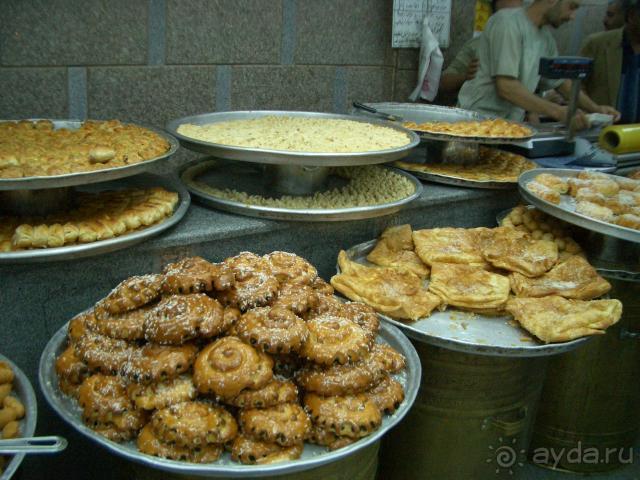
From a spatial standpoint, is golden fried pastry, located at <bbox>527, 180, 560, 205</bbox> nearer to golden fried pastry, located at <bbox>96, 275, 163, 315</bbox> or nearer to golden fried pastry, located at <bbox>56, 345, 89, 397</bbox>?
golden fried pastry, located at <bbox>96, 275, 163, 315</bbox>

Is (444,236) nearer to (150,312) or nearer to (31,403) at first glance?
(150,312)

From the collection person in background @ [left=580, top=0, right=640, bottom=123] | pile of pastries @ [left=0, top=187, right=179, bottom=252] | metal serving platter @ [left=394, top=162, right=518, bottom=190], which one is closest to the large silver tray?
pile of pastries @ [left=0, top=187, right=179, bottom=252]

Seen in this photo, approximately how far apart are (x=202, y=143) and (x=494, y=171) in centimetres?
189

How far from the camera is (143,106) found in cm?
375

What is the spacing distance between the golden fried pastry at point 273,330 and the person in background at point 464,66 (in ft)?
14.0

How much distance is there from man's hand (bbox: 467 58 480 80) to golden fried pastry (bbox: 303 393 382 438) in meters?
4.34

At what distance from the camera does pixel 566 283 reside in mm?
2578

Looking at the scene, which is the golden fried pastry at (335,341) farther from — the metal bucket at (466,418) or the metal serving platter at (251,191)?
the metal serving platter at (251,191)

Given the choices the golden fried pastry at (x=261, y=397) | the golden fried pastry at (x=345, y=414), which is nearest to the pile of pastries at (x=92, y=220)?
the golden fried pastry at (x=261, y=397)

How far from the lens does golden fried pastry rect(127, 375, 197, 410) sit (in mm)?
1534

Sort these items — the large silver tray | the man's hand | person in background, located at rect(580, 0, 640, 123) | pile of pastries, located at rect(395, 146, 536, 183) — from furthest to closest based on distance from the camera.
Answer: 1. person in background, located at rect(580, 0, 640, 123)
2. the man's hand
3. pile of pastries, located at rect(395, 146, 536, 183)
4. the large silver tray

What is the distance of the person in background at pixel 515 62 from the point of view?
4723 millimetres

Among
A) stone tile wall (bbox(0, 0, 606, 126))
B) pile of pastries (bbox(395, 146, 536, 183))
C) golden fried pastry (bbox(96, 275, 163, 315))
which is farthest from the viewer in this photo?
pile of pastries (bbox(395, 146, 536, 183))

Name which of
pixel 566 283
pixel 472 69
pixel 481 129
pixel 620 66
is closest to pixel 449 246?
pixel 566 283
